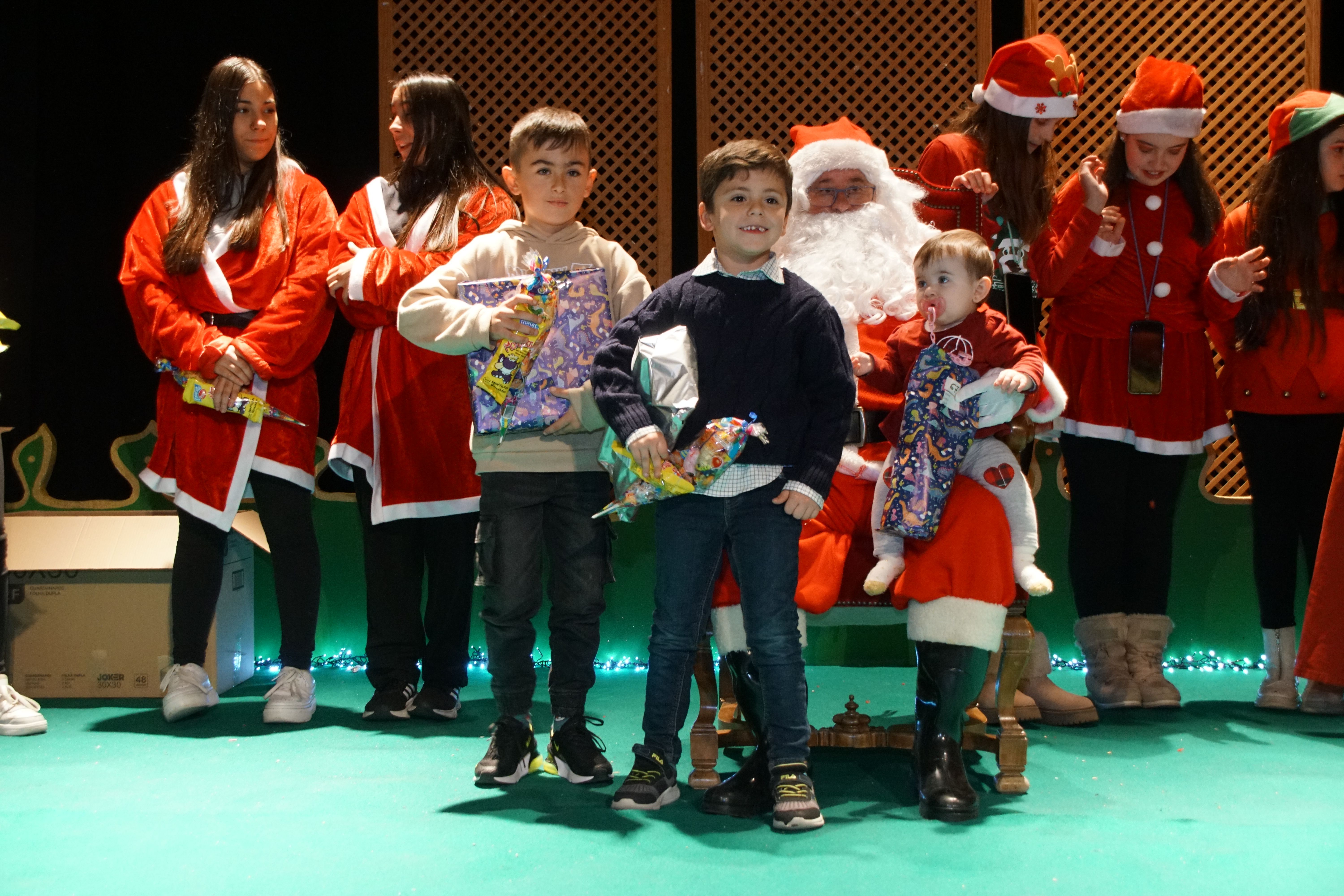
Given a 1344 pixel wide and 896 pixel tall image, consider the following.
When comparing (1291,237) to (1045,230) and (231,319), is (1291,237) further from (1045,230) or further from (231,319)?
(231,319)

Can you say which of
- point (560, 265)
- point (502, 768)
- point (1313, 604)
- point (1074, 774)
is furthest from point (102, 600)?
point (1313, 604)

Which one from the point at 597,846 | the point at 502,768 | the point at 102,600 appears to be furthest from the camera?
the point at 102,600

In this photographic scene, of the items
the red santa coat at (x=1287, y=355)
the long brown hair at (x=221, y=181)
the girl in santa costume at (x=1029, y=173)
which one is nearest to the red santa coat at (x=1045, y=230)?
the girl in santa costume at (x=1029, y=173)

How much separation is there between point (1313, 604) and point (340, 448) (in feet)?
8.76

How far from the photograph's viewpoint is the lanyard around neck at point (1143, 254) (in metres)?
3.34

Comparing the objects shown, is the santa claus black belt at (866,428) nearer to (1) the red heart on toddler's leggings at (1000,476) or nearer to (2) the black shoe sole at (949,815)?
(1) the red heart on toddler's leggings at (1000,476)

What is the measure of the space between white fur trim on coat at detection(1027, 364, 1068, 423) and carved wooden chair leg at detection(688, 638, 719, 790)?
0.88 m

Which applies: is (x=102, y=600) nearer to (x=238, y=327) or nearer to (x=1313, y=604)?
(x=238, y=327)

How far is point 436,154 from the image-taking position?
10.8ft

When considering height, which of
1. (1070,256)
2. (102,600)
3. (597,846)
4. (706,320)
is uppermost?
(1070,256)

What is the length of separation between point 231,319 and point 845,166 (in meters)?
1.69

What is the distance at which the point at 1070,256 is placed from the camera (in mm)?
3211

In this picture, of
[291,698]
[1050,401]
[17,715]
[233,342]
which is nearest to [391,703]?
[291,698]

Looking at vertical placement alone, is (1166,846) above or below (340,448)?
below
